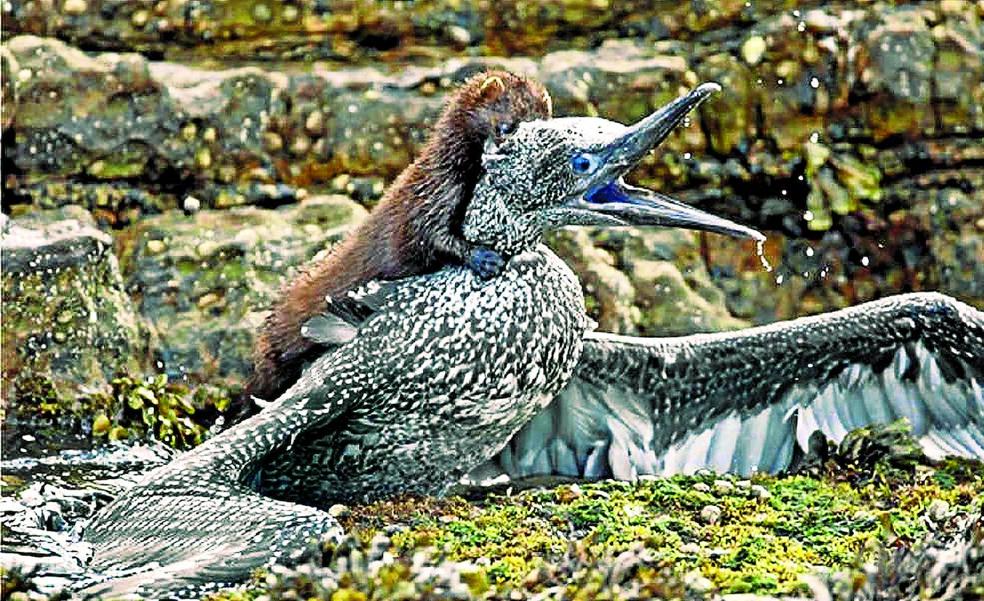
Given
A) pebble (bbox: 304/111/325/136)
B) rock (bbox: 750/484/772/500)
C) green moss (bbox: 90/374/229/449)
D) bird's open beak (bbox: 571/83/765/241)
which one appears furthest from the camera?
pebble (bbox: 304/111/325/136)

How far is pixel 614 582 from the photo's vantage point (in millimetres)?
6812

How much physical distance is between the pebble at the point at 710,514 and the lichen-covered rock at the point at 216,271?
13.0 ft

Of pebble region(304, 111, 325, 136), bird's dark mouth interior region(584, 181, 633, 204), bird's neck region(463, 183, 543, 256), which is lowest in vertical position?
pebble region(304, 111, 325, 136)

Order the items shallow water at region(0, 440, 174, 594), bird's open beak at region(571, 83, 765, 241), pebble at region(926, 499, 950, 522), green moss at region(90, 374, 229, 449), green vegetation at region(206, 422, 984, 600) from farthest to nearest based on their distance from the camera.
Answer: green moss at region(90, 374, 229, 449)
bird's open beak at region(571, 83, 765, 241)
pebble at region(926, 499, 950, 522)
shallow water at region(0, 440, 174, 594)
green vegetation at region(206, 422, 984, 600)

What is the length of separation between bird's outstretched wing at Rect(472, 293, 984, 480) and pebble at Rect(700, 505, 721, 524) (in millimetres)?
1251

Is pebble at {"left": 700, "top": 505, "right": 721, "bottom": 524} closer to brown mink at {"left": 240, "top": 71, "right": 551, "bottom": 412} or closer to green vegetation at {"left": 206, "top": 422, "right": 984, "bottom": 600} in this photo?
green vegetation at {"left": 206, "top": 422, "right": 984, "bottom": 600}

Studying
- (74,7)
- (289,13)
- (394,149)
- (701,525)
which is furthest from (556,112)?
(701,525)

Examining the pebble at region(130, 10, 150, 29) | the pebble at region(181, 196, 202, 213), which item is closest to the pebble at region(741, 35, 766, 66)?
the pebble at region(181, 196, 202, 213)

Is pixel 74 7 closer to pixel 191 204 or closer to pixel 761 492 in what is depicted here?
pixel 191 204

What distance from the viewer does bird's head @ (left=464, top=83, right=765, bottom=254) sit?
337 inches

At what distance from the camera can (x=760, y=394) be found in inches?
396

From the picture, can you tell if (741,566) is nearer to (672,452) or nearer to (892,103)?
(672,452)

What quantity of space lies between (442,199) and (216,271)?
4125 millimetres

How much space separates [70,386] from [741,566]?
4884 mm
